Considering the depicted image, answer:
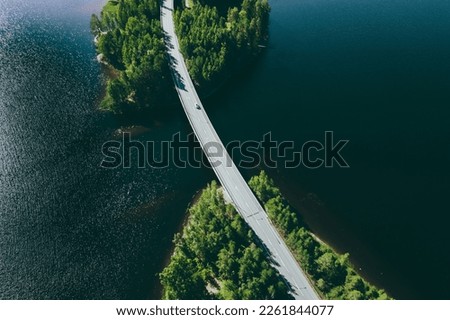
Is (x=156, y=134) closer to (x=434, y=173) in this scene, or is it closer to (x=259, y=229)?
(x=259, y=229)

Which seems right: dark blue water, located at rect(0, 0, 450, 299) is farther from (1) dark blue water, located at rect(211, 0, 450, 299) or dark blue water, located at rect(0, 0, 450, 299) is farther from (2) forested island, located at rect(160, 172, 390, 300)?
(2) forested island, located at rect(160, 172, 390, 300)

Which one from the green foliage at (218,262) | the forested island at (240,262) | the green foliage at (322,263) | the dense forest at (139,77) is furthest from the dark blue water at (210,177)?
the green foliage at (218,262)

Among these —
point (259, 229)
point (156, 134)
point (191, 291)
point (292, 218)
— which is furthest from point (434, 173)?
point (156, 134)

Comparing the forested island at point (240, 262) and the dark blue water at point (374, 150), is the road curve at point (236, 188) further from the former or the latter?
the dark blue water at point (374, 150)

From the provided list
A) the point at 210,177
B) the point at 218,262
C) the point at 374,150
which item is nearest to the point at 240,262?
the point at 218,262

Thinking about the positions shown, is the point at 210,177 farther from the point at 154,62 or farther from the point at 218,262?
the point at 154,62

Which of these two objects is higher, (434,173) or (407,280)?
(434,173)

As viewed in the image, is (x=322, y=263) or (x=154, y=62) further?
(x=154, y=62)
